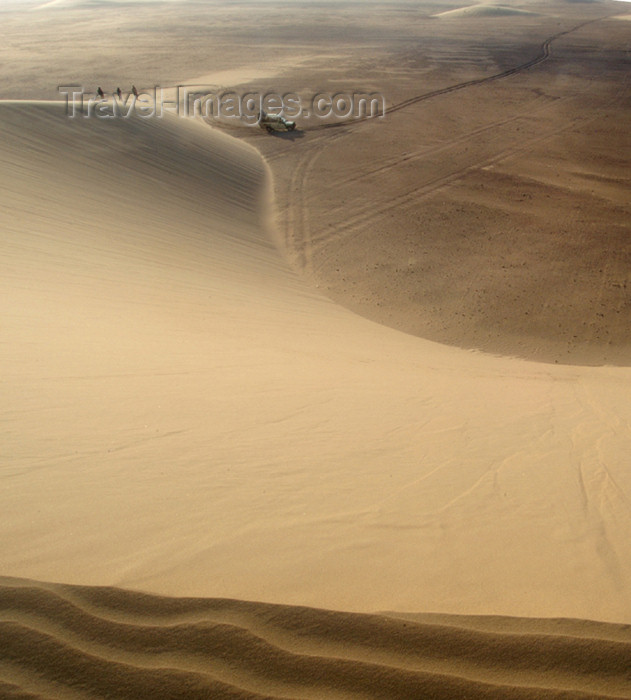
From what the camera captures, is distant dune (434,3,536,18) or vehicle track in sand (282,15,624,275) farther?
distant dune (434,3,536,18)

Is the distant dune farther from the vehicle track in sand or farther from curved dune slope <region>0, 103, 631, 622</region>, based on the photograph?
curved dune slope <region>0, 103, 631, 622</region>

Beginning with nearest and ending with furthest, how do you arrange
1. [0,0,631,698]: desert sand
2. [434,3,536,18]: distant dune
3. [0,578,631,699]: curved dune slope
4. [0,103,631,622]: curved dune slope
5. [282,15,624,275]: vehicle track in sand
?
[0,578,631,699]: curved dune slope, [0,0,631,698]: desert sand, [0,103,631,622]: curved dune slope, [282,15,624,275]: vehicle track in sand, [434,3,536,18]: distant dune

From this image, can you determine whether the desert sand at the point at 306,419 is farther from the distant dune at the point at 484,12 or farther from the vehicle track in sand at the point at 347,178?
the distant dune at the point at 484,12

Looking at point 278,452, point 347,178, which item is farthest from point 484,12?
point 278,452

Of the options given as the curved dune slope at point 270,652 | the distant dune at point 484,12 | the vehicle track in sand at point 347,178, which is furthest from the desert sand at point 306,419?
the distant dune at point 484,12

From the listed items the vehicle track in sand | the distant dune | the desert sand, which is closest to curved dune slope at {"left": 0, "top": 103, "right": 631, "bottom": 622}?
the desert sand

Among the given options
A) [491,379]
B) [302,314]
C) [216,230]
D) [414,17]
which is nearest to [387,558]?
[491,379]

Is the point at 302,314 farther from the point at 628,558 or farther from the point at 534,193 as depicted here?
the point at 534,193

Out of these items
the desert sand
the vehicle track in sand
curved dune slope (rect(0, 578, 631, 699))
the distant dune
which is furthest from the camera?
the distant dune
